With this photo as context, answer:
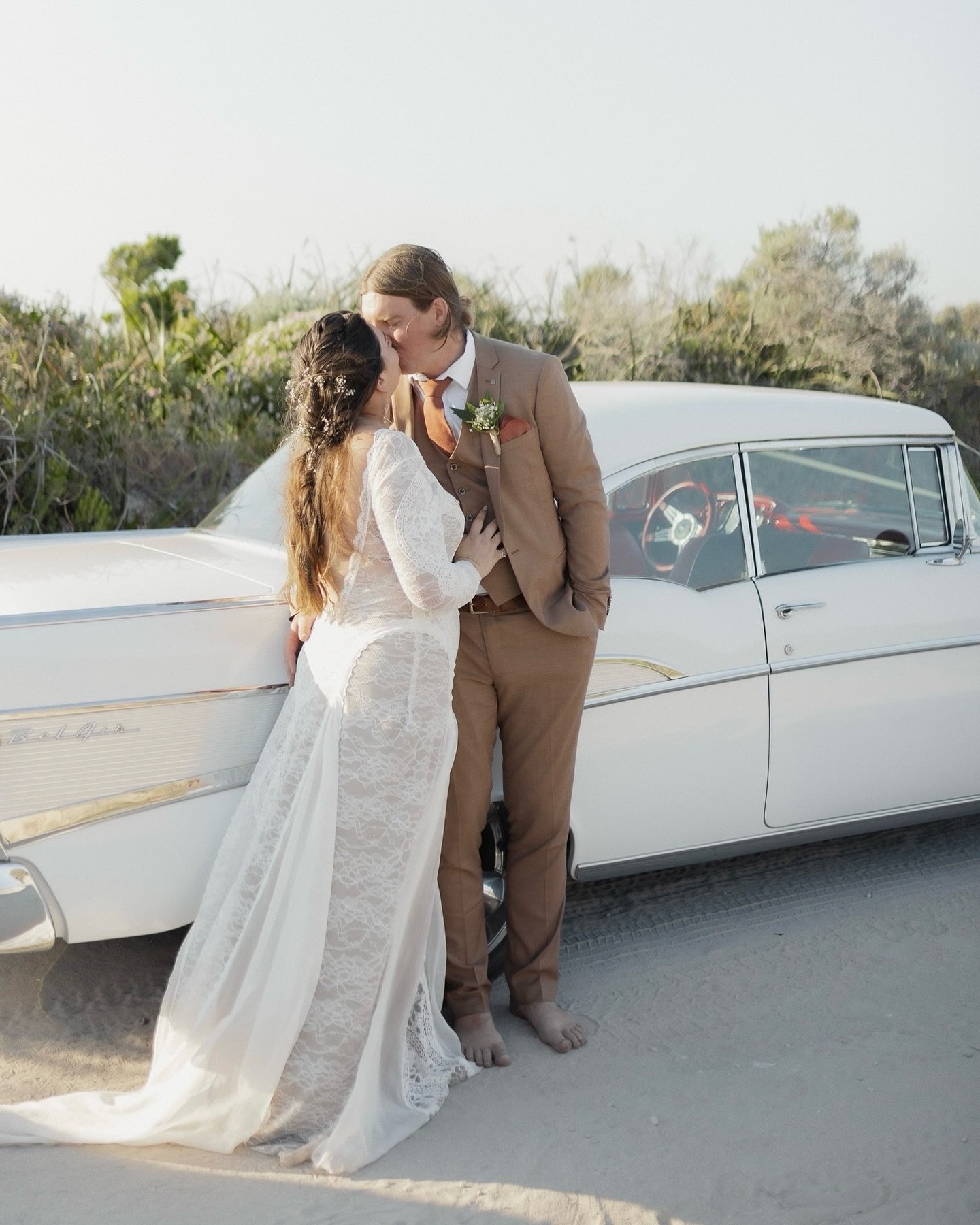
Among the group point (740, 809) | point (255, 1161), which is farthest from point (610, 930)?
point (255, 1161)

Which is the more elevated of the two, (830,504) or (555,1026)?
(830,504)

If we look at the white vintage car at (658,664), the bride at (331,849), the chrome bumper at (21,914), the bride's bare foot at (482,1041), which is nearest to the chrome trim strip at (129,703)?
the white vintage car at (658,664)

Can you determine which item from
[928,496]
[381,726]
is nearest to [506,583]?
[381,726]

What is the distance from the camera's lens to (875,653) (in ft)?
12.4

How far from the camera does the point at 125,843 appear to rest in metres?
2.77

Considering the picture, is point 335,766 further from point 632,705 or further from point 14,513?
point 14,513

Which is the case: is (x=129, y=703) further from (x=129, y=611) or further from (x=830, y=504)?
(x=830, y=504)

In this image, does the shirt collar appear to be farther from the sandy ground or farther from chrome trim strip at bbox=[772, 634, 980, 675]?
the sandy ground

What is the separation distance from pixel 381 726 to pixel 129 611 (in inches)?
25.7

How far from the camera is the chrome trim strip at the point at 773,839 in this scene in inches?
139

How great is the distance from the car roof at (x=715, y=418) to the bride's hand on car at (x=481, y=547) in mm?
561

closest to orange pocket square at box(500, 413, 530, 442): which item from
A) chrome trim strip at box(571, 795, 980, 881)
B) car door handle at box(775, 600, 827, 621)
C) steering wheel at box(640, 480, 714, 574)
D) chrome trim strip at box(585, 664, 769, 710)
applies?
steering wheel at box(640, 480, 714, 574)

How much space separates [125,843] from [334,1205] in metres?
0.92

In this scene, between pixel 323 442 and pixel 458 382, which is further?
pixel 458 382
